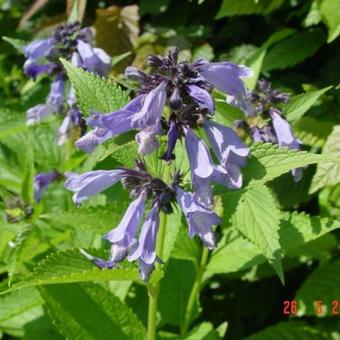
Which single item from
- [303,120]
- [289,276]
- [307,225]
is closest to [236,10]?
[303,120]

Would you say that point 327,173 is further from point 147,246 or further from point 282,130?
point 147,246

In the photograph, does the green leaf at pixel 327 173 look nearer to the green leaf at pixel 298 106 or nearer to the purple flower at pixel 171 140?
the green leaf at pixel 298 106

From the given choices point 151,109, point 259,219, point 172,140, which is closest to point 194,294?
point 259,219

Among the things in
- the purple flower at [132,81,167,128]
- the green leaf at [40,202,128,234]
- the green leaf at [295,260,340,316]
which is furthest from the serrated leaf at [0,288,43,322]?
the green leaf at [295,260,340,316]

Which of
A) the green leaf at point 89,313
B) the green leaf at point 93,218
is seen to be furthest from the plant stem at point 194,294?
the green leaf at point 93,218

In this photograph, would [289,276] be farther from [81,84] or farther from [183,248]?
[81,84]

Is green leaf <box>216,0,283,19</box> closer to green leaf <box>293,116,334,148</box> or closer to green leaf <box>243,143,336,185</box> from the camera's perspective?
green leaf <box>293,116,334,148</box>
